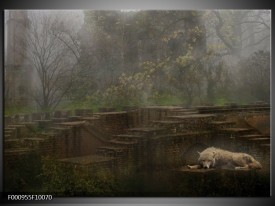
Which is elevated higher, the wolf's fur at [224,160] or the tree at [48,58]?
the tree at [48,58]

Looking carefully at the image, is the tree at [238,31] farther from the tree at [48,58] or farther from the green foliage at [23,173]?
the green foliage at [23,173]

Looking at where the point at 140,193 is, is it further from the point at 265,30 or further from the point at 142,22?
the point at 265,30

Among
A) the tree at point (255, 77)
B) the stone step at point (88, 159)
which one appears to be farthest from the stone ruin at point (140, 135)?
the tree at point (255, 77)

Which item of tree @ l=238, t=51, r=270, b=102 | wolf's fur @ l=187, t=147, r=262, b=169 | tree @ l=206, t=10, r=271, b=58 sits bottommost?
wolf's fur @ l=187, t=147, r=262, b=169

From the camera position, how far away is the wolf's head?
111 inches

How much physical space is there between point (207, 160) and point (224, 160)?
152 mm

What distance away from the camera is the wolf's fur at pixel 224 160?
9.22 feet

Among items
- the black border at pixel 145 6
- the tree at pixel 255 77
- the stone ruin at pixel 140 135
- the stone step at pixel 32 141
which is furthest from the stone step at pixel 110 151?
the tree at pixel 255 77

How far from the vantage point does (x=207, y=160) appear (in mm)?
2812

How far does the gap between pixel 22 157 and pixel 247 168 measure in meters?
2.03

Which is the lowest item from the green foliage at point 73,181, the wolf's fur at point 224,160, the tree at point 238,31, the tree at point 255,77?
the green foliage at point 73,181

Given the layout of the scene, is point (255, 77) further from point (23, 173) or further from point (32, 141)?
point (23, 173)

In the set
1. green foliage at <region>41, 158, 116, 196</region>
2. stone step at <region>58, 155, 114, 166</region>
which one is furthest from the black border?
stone step at <region>58, 155, 114, 166</region>

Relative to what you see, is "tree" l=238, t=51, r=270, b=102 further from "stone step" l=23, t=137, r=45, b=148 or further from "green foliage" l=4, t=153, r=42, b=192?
"green foliage" l=4, t=153, r=42, b=192
